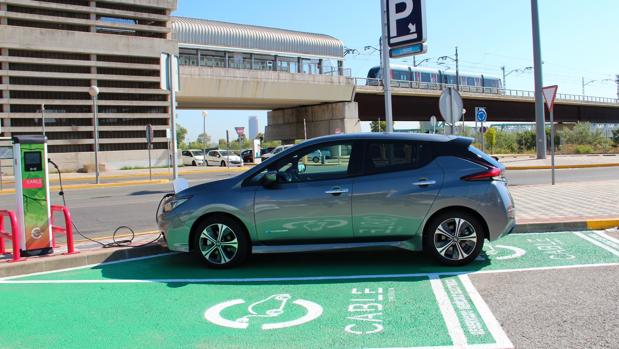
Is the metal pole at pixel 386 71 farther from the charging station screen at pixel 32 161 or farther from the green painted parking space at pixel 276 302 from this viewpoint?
the charging station screen at pixel 32 161

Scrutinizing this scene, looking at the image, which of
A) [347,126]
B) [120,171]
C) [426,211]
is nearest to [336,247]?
[426,211]

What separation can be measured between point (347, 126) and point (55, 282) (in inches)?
1742

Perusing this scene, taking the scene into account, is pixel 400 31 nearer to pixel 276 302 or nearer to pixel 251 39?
pixel 276 302

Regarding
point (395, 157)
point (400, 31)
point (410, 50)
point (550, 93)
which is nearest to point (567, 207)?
point (410, 50)

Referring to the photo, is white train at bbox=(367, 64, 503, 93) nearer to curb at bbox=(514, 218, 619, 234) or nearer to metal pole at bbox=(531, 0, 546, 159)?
metal pole at bbox=(531, 0, 546, 159)

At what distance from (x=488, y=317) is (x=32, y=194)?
5.51 meters

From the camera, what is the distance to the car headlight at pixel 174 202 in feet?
20.7

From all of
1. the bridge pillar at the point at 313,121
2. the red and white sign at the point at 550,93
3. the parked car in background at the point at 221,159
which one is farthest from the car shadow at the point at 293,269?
the bridge pillar at the point at 313,121

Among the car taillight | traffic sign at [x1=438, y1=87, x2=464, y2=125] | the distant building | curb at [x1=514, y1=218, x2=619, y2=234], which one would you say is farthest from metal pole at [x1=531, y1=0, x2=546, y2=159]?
the car taillight

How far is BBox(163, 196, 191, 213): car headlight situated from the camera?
6.32 m

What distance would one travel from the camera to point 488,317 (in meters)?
4.36

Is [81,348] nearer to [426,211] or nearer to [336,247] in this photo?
[336,247]

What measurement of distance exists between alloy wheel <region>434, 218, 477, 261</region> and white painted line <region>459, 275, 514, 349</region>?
1.57ft

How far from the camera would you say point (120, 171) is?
35.0 meters
